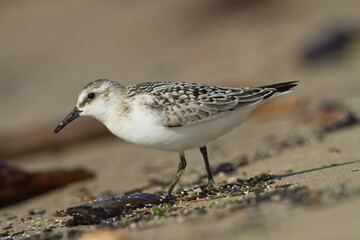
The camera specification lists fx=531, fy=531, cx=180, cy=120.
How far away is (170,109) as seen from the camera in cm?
615

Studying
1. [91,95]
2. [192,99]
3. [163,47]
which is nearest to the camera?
[192,99]

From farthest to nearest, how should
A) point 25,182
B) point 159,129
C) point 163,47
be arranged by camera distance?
point 163,47
point 25,182
point 159,129

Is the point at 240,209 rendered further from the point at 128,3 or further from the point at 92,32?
the point at 128,3

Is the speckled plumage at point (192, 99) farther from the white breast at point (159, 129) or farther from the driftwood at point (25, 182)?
the driftwood at point (25, 182)

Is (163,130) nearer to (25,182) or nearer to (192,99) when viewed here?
(192,99)

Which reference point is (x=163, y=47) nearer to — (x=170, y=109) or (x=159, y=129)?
(x=170, y=109)

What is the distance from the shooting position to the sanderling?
6.10 metres

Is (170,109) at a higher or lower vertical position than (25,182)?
higher

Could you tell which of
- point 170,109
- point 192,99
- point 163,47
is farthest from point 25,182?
point 163,47

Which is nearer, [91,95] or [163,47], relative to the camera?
[91,95]

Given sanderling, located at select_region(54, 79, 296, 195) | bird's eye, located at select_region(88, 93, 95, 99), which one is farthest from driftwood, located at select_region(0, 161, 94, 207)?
bird's eye, located at select_region(88, 93, 95, 99)

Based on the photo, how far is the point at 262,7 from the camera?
66.8 feet

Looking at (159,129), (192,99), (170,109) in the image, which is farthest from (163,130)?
(192,99)

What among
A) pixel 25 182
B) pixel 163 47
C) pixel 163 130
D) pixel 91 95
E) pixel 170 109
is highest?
pixel 163 47
